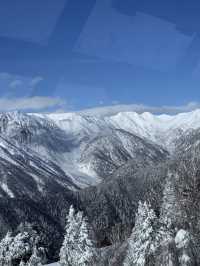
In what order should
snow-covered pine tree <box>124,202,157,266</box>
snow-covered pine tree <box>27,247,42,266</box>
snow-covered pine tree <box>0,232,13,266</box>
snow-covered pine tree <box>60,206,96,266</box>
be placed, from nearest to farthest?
snow-covered pine tree <box>124,202,157,266</box>, snow-covered pine tree <box>60,206,96,266</box>, snow-covered pine tree <box>27,247,42,266</box>, snow-covered pine tree <box>0,232,13,266</box>

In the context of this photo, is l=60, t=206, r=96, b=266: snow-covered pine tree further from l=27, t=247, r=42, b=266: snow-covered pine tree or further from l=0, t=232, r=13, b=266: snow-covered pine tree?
l=0, t=232, r=13, b=266: snow-covered pine tree

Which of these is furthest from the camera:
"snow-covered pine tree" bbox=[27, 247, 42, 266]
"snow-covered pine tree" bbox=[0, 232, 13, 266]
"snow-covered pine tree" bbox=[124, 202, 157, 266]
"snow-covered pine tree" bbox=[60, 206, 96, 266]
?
"snow-covered pine tree" bbox=[0, 232, 13, 266]

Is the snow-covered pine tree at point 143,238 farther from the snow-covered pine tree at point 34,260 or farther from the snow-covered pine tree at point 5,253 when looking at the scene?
the snow-covered pine tree at point 5,253

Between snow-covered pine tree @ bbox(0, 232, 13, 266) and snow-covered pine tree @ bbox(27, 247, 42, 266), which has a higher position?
snow-covered pine tree @ bbox(0, 232, 13, 266)

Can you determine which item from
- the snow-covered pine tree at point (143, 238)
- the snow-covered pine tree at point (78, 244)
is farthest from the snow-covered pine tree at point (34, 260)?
the snow-covered pine tree at point (143, 238)

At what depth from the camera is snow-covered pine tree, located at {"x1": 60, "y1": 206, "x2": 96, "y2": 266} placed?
61.2 m

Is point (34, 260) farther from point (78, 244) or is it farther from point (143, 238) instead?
point (143, 238)

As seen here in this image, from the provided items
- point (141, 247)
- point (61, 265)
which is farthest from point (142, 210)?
point (61, 265)

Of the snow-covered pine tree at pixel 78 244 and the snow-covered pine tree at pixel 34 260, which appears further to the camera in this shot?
the snow-covered pine tree at pixel 34 260

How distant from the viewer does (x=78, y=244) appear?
61656mm

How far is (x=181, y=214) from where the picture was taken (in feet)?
231

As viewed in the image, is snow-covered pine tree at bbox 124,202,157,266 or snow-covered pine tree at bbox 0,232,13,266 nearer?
snow-covered pine tree at bbox 124,202,157,266

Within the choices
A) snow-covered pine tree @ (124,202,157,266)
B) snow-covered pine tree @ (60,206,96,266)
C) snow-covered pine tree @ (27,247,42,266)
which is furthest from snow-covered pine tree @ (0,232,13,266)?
snow-covered pine tree @ (124,202,157,266)

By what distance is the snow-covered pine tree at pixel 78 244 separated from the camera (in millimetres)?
61188
